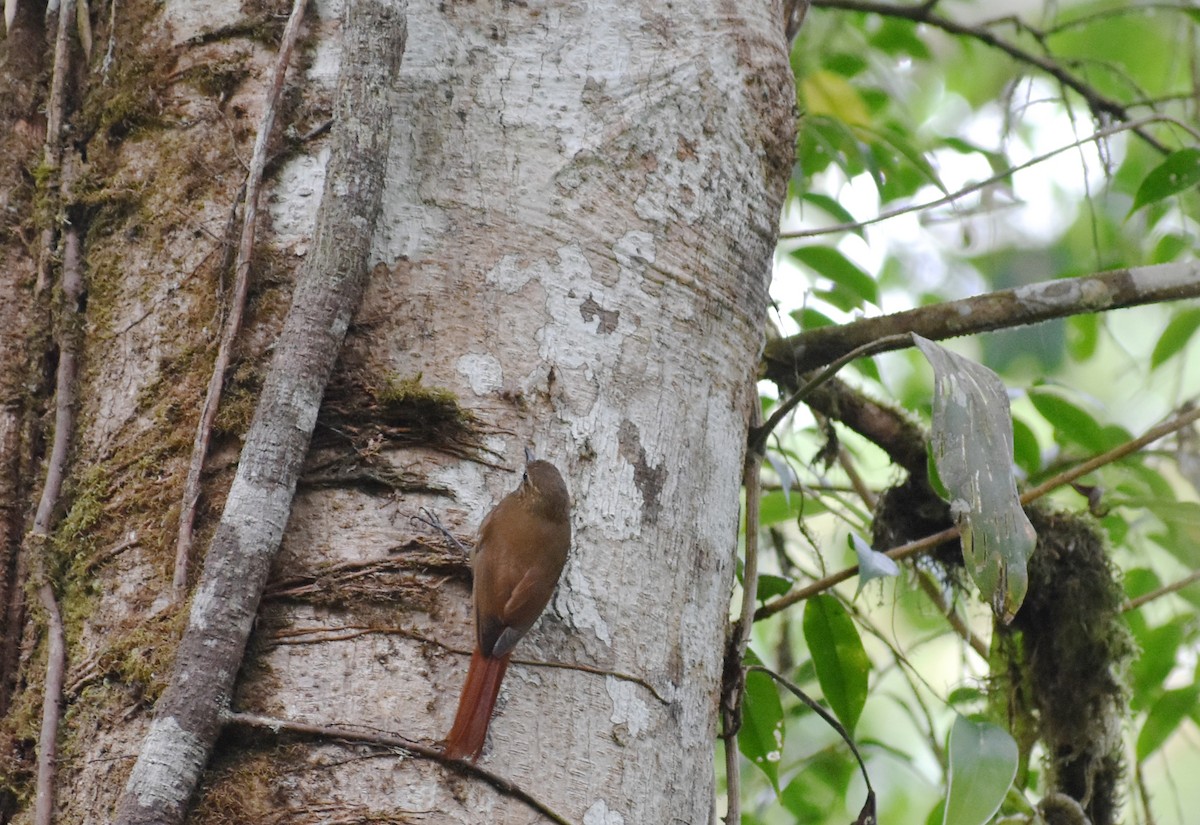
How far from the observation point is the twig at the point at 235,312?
1497 millimetres

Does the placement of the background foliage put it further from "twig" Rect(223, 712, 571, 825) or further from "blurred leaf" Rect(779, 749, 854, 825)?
"twig" Rect(223, 712, 571, 825)

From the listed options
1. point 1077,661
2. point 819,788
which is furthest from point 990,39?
point 819,788

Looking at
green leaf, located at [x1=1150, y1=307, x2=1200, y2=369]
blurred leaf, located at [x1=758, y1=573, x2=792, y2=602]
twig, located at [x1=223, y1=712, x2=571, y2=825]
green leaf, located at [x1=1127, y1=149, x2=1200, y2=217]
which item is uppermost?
green leaf, located at [x1=1127, y1=149, x2=1200, y2=217]

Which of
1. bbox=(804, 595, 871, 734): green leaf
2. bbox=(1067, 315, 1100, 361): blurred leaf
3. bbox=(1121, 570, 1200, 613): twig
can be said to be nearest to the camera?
bbox=(804, 595, 871, 734): green leaf

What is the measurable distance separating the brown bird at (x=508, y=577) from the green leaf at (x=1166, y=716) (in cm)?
198

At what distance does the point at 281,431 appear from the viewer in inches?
56.8

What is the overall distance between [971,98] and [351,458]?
4.90 m

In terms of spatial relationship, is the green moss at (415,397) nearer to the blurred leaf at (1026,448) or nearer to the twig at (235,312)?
the twig at (235,312)

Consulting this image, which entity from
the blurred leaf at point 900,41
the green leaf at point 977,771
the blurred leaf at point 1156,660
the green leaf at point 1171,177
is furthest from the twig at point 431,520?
the blurred leaf at point 900,41

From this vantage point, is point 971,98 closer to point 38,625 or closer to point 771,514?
point 771,514

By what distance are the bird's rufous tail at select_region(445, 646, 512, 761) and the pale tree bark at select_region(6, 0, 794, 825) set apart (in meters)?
0.03

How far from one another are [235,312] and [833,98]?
2.86 metres

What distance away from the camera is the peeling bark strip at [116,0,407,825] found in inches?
51.3

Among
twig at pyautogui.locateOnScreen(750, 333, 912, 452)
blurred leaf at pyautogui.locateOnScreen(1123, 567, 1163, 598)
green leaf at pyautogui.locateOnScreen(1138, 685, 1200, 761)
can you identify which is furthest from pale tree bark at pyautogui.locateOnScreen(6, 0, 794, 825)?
blurred leaf at pyautogui.locateOnScreen(1123, 567, 1163, 598)
